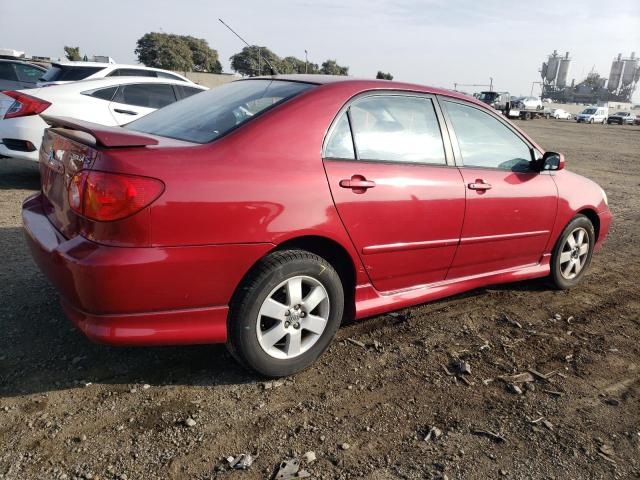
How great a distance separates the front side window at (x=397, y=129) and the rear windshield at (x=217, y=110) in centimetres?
38

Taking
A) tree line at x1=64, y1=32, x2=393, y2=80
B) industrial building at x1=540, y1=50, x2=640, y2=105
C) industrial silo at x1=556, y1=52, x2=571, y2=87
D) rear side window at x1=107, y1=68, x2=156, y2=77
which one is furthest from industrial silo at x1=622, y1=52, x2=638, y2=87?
rear side window at x1=107, y1=68, x2=156, y2=77

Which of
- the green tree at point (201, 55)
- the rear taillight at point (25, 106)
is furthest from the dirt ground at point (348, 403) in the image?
the green tree at point (201, 55)

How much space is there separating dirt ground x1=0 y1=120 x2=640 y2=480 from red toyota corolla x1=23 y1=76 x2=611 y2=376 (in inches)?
10.9

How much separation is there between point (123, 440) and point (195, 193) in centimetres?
112

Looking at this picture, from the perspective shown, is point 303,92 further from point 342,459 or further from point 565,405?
point 565,405

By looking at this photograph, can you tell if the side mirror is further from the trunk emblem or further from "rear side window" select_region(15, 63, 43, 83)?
"rear side window" select_region(15, 63, 43, 83)

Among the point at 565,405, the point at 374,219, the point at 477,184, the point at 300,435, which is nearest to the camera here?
the point at 300,435

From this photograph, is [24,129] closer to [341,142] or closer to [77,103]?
[77,103]

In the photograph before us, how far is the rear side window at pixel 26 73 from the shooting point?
1089cm

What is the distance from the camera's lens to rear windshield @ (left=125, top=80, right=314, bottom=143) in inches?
106

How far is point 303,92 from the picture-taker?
111 inches

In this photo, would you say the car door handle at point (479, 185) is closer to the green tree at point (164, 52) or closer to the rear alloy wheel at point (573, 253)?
the rear alloy wheel at point (573, 253)

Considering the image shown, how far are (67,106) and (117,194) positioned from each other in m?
Result: 4.89

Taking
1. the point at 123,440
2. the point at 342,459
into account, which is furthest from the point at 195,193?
the point at 342,459
